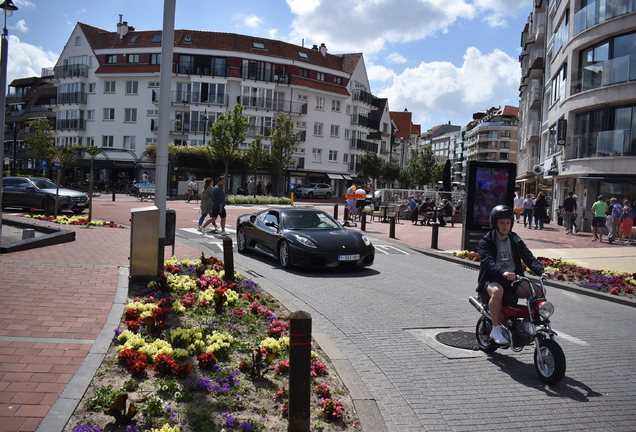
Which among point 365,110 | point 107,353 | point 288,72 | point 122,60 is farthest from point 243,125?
point 107,353

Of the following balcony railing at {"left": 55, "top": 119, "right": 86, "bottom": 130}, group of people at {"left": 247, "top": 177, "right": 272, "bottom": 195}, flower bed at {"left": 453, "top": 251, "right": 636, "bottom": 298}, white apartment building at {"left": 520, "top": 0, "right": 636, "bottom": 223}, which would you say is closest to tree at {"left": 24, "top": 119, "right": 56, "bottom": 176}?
balcony railing at {"left": 55, "top": 119, "right": 86, "bottom": 130}

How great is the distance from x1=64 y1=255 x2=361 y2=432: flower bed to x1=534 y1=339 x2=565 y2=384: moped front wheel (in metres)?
1.95

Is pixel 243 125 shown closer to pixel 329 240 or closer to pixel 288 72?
pixel 288 72

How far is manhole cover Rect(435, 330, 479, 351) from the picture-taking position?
21.0 feet

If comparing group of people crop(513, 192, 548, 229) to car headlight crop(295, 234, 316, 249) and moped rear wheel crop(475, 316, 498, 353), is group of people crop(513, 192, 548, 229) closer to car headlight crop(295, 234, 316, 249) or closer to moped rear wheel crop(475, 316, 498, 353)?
car headlight crop(295, 234, 316, 249)

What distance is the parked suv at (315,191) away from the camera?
57312mm

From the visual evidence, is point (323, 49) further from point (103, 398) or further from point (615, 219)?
point (103, 398)

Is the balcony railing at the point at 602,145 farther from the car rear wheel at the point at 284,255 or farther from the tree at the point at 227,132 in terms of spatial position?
the tree at the point at 227,132

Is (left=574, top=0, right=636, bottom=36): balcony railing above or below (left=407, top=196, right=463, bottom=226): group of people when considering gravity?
above

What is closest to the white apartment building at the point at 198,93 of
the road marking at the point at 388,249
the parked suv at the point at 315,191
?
the parked suv at the point at 315,191

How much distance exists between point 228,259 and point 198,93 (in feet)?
172

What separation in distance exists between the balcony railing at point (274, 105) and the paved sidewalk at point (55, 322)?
4733cm

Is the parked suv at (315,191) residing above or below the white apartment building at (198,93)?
below

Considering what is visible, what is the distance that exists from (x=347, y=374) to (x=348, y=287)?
4.87m
